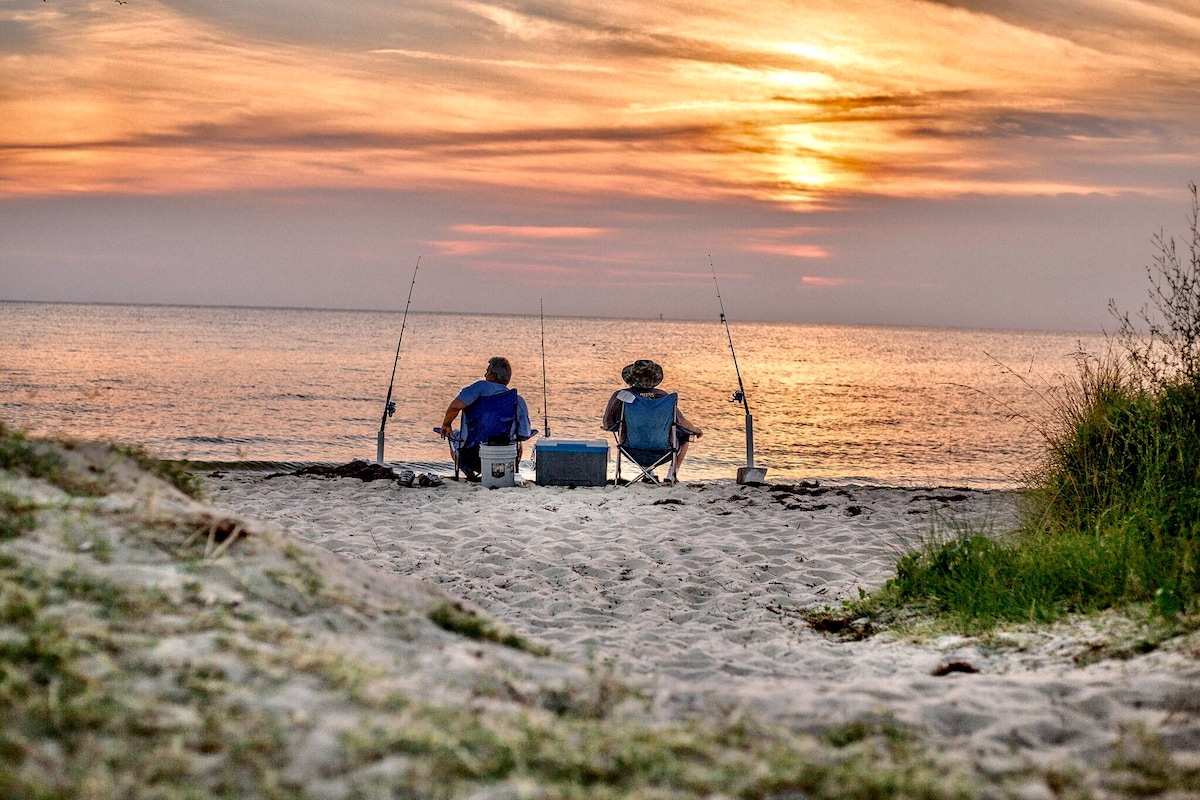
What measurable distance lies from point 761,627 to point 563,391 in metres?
27.0

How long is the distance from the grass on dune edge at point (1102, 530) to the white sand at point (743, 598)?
392 mm

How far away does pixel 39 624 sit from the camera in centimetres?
280

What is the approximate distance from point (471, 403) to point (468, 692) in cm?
748

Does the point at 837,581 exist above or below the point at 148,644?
below

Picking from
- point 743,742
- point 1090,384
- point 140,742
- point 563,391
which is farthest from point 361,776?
point 563,391

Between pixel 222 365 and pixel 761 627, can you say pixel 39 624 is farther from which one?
pixel 222 365

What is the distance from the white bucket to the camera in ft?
33.6

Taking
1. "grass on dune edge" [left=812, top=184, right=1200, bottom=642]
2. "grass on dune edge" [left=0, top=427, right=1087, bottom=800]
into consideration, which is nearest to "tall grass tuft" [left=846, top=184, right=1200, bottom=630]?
"grass on dune edge" [left=812, top=184, right=1200, bottom=642]

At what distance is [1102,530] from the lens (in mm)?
5809

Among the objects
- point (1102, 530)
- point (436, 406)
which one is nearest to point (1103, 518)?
point (1102, 530)

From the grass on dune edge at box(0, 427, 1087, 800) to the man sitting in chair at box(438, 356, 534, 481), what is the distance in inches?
260

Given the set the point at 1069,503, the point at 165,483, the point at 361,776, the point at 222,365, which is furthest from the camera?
the point at 222,365

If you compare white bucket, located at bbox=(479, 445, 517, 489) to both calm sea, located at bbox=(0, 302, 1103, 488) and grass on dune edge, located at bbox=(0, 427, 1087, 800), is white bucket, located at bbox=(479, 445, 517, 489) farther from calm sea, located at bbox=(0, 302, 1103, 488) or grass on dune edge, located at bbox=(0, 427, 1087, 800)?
grass on dune edge, located at bbox=(0, 427, 1087, 800)

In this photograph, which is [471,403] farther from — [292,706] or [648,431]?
[292,706]
